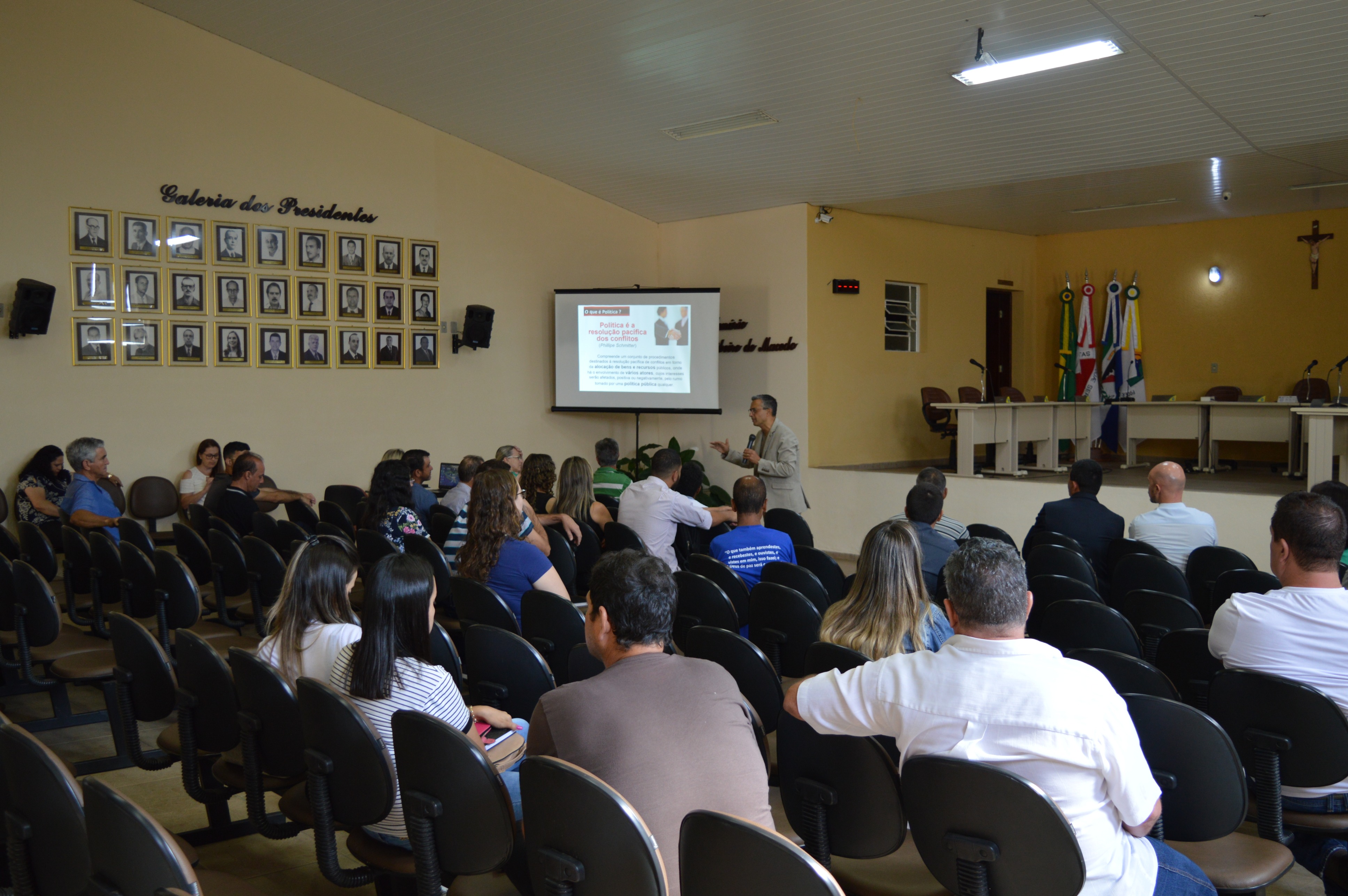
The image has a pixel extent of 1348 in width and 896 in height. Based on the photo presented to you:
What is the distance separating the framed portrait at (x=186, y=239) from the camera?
25.2ft

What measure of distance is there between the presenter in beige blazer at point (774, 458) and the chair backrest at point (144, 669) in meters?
4.85

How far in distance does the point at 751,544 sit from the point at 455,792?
97.8 inches

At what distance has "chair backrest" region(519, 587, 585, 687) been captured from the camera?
330cm

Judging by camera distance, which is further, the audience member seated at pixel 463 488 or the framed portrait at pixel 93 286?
the framed portrait at pixel 93 286

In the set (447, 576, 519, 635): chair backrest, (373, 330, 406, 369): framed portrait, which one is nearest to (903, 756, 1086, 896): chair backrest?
(447, 576, 519, 635): chair backrest

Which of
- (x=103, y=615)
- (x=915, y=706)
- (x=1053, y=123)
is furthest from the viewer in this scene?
(x=1053, y=123)

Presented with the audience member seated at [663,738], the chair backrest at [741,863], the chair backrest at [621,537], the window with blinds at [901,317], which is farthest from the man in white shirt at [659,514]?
the window with blinds at [901,317]

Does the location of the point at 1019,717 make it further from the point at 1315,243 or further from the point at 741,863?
the point at 1315,243

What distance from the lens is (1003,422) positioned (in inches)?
370

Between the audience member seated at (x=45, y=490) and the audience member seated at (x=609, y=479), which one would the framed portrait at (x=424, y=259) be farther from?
the audience member seated at (x=609, y=479)

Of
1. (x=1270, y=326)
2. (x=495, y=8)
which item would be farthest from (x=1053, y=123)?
(x=1270, y=326)

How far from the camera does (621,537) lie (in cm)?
510

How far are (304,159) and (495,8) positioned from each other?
2.72 m

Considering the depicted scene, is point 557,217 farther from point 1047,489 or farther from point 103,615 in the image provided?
point 103,615
